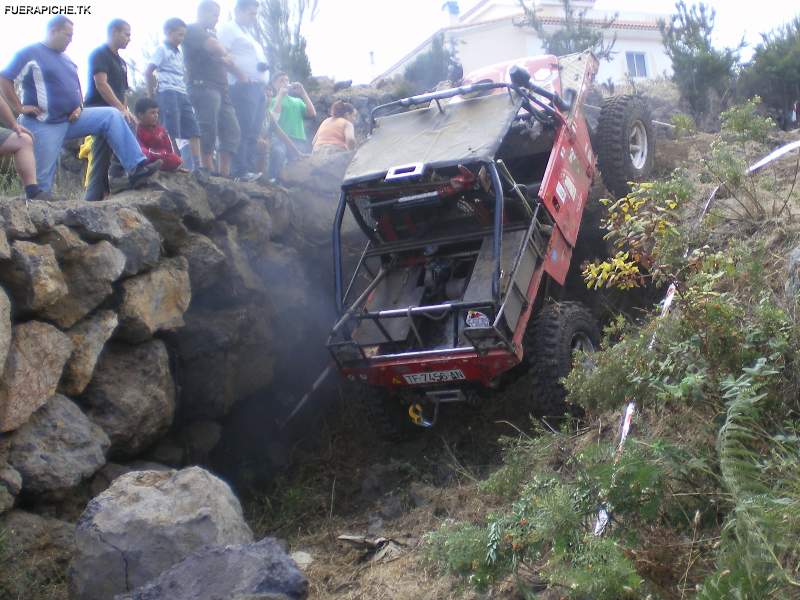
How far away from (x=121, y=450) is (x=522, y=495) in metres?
3.67

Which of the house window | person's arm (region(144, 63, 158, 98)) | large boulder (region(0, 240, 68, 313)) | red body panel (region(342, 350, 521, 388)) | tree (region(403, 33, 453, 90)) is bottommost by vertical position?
the house window

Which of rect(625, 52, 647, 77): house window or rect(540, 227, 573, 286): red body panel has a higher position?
rect(540, 227, 573, 286): red body panel

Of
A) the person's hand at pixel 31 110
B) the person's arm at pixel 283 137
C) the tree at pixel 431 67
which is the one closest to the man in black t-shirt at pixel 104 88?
the person's hand at pixel 31 110

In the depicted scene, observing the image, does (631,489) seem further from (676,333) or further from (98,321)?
(98,321)

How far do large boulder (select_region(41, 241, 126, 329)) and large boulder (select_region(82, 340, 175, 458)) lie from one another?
1.97 ft

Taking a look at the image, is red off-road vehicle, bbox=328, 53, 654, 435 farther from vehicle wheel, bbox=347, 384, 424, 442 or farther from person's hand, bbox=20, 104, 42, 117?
person's hand, bbox=20, 104, 42, 117

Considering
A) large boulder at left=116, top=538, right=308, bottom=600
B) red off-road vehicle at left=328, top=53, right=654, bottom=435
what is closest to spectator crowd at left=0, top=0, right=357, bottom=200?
red off-road vehicle at left=328, top=53, right=654, bottom=435

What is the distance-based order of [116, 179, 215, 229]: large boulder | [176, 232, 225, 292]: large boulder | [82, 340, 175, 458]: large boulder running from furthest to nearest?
1. [176, 232, 225, 292]: large boulder
2. [116, 179, 215, 229]: large boulder
3. [82, 340, 175, 458]: large boulder

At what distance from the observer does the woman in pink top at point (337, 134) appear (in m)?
11.2

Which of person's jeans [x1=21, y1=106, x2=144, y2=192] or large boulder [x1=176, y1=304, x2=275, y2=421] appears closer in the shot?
person's jeans [x1=21, y1=106, x2=144, y2=192]

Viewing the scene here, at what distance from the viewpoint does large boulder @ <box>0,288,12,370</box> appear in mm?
5797

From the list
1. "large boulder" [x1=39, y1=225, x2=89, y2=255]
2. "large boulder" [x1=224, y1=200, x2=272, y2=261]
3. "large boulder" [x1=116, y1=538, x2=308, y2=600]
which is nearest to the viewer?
"large boulder" [x1=116, y1=538, x2=308, y2=600]

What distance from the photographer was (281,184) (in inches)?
396

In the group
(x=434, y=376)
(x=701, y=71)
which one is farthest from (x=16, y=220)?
(x=701, y=71)
